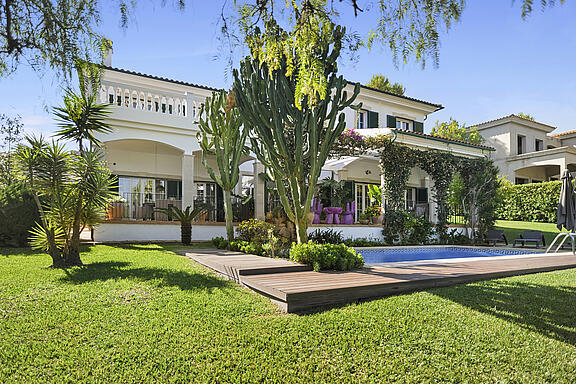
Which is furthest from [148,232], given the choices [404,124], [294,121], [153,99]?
[404,124]

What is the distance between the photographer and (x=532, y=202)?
22234 millimetres

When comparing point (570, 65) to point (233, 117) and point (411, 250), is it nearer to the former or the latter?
point (233, 117)

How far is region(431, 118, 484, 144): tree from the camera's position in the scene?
101ft

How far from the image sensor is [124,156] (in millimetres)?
16500

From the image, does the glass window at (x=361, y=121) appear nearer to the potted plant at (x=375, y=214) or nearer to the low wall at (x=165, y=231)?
the potted plant at (x=375, y=214)

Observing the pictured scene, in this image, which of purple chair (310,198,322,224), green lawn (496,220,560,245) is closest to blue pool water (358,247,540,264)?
purple chair (310,198,322,224)

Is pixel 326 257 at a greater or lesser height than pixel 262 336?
greater

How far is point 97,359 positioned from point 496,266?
7.47 meters

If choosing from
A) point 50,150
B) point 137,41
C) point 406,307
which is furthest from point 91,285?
point 406,307

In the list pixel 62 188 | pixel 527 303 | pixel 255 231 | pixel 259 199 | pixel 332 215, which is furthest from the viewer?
pixel 332 215

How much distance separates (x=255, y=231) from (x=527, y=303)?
6449 mm

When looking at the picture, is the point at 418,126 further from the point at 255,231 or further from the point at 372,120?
the point at 255,231

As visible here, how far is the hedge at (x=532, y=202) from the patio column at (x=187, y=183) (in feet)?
53.5

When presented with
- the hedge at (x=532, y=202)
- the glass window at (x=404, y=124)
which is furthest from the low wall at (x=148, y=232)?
the hedge at (x=532, y=202)
